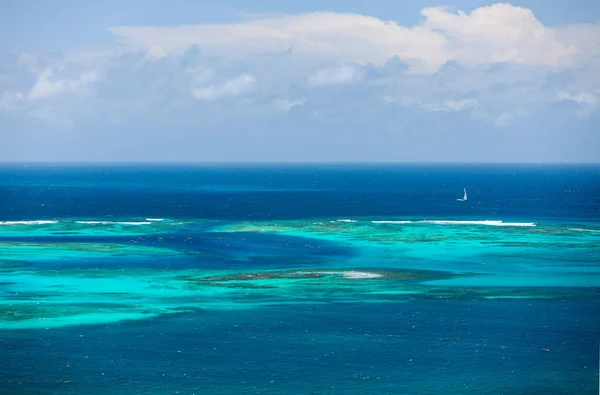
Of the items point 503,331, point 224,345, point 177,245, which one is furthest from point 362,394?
point 177,245

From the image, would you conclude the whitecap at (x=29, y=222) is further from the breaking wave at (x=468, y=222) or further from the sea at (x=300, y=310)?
the breaking wave at (x=468, y=222)

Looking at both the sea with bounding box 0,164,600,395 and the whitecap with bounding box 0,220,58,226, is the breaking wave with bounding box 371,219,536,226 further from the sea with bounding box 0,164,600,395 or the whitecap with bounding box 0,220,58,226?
the whitecap with bounding box 0,220,58,226

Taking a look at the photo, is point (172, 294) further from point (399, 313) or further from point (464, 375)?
point (464, 375)

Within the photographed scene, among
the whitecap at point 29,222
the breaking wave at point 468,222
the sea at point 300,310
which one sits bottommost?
the sea at point 300,310

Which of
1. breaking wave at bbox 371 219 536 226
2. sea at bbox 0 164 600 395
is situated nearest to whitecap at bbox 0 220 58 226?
sea at bbox 0 164 600 395

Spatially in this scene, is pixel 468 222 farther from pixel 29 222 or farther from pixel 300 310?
pixel 300 310

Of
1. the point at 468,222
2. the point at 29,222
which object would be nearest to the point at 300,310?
the point at 468,222

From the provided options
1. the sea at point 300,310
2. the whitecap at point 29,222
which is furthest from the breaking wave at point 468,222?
the whitecap at point 29,222

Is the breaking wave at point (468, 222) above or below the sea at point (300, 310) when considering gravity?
above
